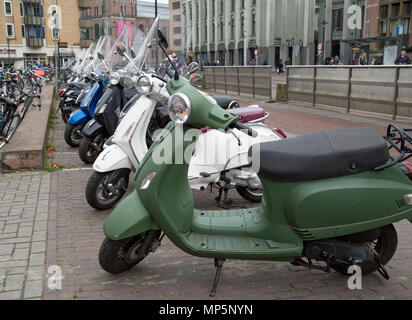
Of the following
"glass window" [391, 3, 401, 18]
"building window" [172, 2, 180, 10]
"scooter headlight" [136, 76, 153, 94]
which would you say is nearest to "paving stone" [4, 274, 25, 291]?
"scooter headlight" [136, 76, 153, 94]

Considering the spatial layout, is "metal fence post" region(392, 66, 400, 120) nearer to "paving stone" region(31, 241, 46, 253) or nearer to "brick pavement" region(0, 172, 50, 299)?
"brick pavement" region(0, 172, 50, 299)

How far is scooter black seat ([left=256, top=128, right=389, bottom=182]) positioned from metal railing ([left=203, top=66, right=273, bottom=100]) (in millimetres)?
12198

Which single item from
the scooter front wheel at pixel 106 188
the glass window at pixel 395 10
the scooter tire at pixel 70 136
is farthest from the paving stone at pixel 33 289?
the glass window at pixel 395 10

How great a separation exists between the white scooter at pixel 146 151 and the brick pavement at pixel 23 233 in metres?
0.67

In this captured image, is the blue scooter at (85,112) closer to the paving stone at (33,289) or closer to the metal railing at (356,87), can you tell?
the paving stone at (33,289)

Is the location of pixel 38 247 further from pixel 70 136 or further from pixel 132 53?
pixel 70 136

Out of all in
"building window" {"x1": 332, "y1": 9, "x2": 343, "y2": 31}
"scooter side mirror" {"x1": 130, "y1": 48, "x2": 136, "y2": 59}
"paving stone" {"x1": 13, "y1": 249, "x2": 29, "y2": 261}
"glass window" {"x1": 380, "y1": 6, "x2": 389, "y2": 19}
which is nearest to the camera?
"paving stone" {"x1": 13, "y1": 249, "x2": 29, "y2": 261}

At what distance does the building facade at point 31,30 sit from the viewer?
61.2m

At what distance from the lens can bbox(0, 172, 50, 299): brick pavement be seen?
3416 mm

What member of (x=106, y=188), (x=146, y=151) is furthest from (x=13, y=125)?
(x=146, y=151)

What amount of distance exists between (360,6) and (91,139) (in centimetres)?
4564

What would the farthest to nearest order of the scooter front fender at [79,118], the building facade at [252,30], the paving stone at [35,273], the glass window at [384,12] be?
the building facade at [252,30] → the glass window at [384,12] → the scooter front fender at [79,118] → the paving stone at [35,273]

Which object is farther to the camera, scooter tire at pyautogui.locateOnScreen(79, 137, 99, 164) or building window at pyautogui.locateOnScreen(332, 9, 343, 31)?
building window at pyautogui.locateOnScreen(332, 9, 343, 31)
